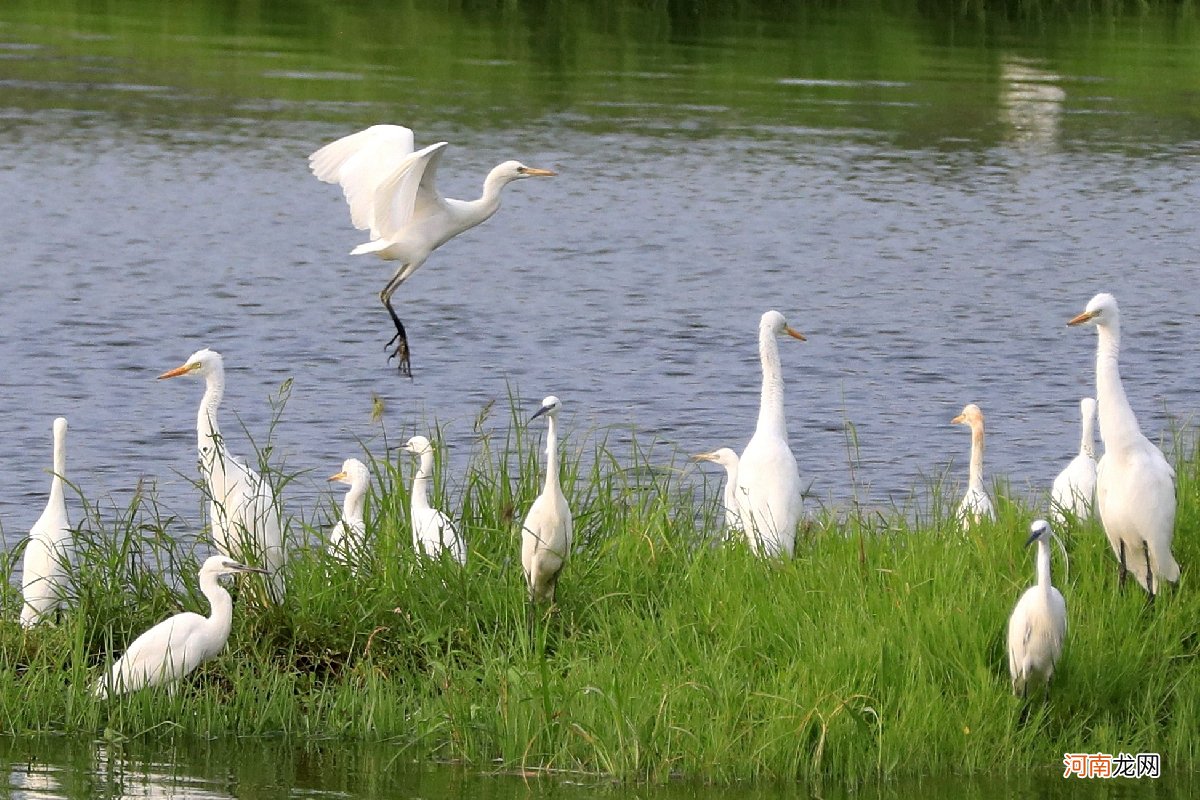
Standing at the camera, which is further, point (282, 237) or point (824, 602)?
point (282, 237)

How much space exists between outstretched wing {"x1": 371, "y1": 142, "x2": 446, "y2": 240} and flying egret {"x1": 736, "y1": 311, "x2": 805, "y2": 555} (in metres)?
1.60

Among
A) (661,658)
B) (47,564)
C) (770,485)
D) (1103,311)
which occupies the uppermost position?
(1103,311)

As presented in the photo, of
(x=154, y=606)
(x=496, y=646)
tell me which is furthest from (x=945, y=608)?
(x=154, y=606)

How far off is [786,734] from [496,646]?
1205 millimetres

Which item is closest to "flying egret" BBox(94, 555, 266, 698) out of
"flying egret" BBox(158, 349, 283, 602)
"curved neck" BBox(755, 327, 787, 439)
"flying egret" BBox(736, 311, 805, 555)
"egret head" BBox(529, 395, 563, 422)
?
"flying egret" BBox(158, 349, 283, 602)

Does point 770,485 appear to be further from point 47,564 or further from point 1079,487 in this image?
point 47,564

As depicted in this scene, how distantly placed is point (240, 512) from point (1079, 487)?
11.3 feet

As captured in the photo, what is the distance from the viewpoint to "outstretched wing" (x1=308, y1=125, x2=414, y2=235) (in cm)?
904

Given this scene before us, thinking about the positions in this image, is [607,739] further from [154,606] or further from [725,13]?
[725,13]

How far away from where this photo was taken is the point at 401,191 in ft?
28.7

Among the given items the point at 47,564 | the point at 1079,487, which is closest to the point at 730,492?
the point at 1079,487

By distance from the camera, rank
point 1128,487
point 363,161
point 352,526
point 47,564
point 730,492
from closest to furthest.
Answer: point 1128,487, point 47,564, point 352,526, point 730,492, point 363,161

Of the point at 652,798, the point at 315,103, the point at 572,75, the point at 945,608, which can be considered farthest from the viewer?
the point at 572,75

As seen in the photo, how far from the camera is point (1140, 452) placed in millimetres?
7172
